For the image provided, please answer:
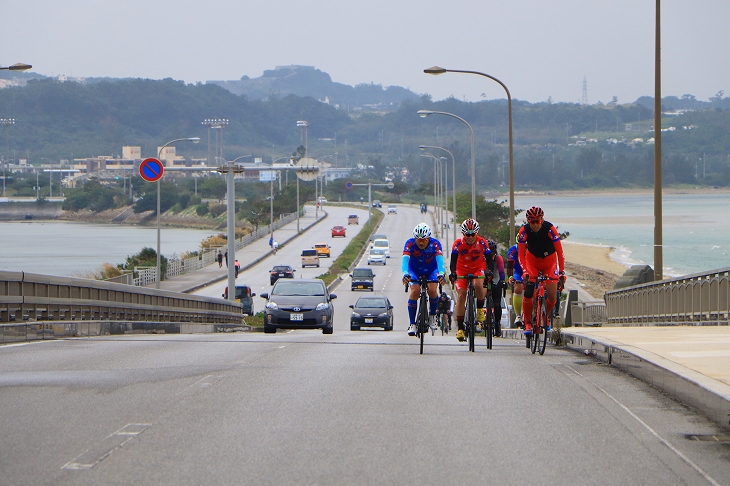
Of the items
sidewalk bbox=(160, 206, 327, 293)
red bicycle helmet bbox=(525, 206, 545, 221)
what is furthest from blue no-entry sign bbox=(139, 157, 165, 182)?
sidewalk bbox=(160, 206, 327, 293)

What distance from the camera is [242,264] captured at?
8456 centimetres

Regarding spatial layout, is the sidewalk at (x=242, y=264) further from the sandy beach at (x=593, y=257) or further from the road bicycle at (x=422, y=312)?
the road bicycle at (x=422, y=312)

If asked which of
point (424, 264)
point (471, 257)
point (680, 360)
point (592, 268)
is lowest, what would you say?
point (592, 268)

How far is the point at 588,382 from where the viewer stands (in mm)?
10672

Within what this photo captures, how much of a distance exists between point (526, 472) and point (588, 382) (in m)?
4.40

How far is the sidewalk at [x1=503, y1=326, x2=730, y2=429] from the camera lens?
8.58 m

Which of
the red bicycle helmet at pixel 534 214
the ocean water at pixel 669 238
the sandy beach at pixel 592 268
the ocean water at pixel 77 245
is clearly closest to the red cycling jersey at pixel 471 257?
the red bicycle helmet at pixel 534 214

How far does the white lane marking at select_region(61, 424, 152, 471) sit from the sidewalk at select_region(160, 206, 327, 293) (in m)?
54.6

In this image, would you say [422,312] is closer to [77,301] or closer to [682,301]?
[77,301]

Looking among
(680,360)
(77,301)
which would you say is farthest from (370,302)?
(680,360)

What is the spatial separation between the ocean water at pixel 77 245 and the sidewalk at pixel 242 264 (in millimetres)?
8456

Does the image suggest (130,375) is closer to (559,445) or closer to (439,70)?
(559,445)

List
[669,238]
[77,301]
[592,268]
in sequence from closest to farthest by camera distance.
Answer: [77,301] → [592,268] → [669,238]

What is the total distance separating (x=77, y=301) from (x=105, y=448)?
13.4m
